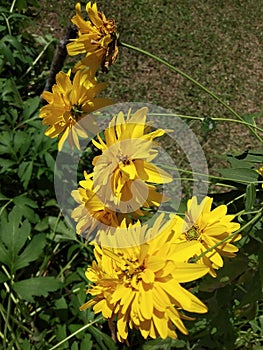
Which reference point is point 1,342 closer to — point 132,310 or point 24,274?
point 24,274

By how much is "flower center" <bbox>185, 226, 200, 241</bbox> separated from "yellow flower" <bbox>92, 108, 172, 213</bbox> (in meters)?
0.11

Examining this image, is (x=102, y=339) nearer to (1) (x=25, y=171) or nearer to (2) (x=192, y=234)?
(1) (x=25, y=171)

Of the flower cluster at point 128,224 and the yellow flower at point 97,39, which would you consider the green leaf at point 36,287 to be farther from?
the yellow flower at point 97,39

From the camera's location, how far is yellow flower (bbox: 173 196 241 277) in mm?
865

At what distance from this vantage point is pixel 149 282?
74 cm

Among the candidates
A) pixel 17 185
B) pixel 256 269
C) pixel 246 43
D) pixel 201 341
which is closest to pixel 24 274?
pixel 17 185

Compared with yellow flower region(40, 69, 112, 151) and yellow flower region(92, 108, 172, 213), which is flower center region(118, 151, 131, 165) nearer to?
yellow flower region(92, 108, 172, 213)

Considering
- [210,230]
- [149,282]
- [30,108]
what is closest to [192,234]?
[210,230]

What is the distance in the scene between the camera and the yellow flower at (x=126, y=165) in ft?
2.55

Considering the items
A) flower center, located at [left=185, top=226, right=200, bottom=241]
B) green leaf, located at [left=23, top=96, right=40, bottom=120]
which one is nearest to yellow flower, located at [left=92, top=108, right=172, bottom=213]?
flower center, located at [left=185, top=226, right=200, bottom=241]

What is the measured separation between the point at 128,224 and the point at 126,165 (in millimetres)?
86

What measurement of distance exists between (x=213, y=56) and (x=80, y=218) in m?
2.04

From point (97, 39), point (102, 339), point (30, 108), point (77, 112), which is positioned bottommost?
point (102, 339)

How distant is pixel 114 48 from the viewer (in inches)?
33.9
